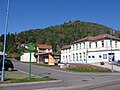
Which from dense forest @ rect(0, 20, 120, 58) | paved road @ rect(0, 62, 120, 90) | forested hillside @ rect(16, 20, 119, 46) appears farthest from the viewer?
forested hillside @ rect(16, 20, 119, 46)

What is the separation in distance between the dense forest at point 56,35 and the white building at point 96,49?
34683 millimetres

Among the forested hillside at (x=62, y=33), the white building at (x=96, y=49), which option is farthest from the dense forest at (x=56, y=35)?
the white building at (x=96, y=49)

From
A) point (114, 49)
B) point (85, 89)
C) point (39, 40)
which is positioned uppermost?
point (39, 40)

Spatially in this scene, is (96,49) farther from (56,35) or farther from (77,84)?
(56,35)

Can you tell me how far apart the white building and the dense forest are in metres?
34.7

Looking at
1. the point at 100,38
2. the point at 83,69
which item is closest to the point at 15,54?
the point at 100,38

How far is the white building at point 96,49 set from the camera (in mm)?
53812

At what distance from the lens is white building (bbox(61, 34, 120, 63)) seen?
53812 millimetres

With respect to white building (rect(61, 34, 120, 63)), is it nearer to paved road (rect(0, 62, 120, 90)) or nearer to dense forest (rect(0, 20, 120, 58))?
paved road (rect(0, 62, 120, 90))

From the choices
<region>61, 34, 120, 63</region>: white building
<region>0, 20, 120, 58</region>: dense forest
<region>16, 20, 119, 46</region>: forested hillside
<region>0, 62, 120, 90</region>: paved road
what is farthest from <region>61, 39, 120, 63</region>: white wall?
<region>16, 20, 119, 46</region>: forested hillside

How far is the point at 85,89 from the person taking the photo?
52.1 ft

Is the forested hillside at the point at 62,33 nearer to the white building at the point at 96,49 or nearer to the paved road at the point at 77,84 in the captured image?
the white building at the point at 96,49

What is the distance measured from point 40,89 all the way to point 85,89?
3075 mm

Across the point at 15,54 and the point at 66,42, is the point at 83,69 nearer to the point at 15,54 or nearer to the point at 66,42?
the point at 15,54
